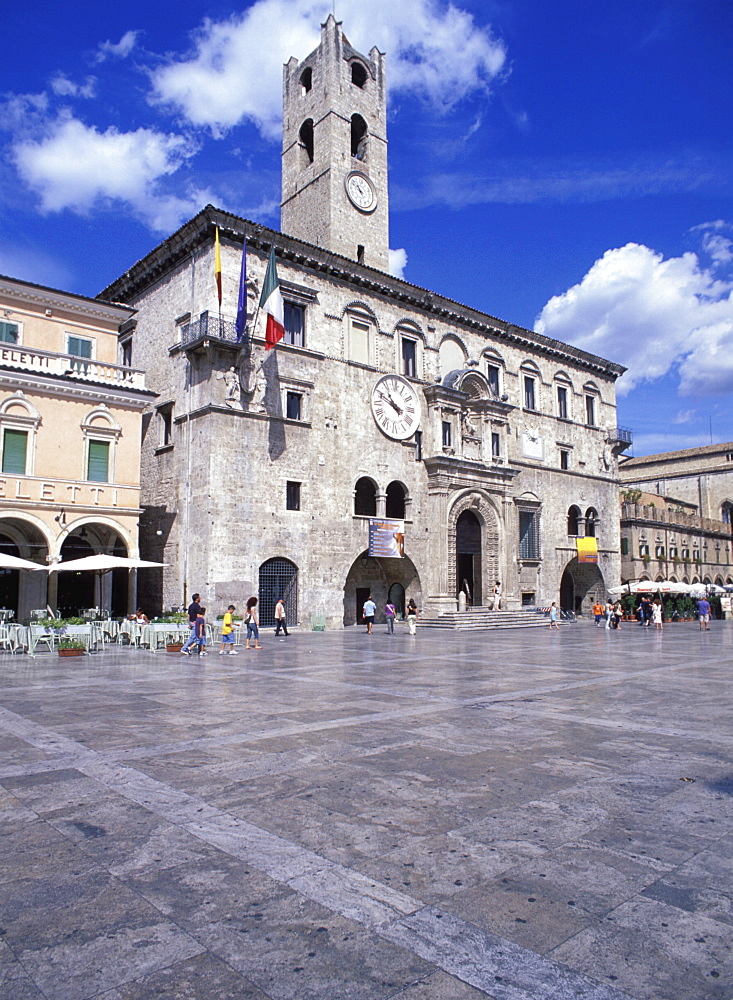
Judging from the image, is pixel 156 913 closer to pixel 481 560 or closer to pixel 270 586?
pixel 270 586

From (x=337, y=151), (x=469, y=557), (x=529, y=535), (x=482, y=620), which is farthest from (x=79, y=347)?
(x=529, y=535)

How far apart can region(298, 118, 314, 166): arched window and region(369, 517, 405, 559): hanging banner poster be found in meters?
18.8

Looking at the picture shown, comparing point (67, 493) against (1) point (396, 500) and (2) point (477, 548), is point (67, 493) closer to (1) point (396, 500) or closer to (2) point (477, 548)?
(1) point (396, 500)

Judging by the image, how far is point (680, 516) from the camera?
182 feet

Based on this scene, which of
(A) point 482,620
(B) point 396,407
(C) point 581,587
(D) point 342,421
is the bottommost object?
(A) point 482,620

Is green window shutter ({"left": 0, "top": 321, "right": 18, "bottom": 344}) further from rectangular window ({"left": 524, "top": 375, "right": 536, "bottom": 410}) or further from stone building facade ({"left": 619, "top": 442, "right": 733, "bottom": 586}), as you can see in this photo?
stone building facade ({"left": 619, "top": 442, "right": 733, "bottom": 586})

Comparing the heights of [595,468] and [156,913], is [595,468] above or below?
above

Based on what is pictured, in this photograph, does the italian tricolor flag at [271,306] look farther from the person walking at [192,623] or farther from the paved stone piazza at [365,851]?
the paved stone piazza at [365,851]

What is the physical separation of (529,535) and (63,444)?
24.6 metres

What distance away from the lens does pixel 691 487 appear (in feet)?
223

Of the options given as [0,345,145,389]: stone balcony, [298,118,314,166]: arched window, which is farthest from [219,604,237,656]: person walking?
[298,118,314,166]: arched window

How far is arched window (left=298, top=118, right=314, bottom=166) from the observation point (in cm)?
3562

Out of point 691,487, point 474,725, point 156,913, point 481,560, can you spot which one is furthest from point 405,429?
point 691,487

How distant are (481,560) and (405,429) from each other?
26.8 feet
